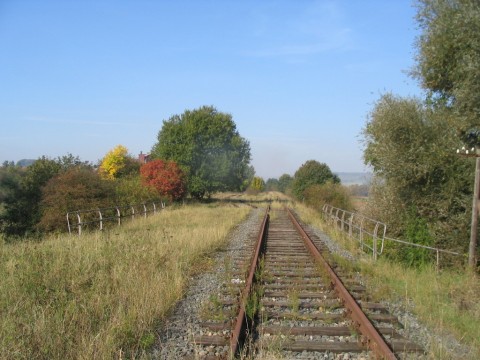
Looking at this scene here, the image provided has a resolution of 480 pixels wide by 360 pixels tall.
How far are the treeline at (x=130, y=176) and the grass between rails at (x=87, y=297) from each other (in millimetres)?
7239

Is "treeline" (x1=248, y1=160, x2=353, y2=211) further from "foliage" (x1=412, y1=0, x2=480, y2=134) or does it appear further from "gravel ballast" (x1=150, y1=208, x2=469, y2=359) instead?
"gravel ballast" (x1=150, y1=208, x2=469, y2=359)

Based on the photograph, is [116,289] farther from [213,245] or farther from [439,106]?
[439,106]

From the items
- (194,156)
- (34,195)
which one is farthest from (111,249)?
(194,156)

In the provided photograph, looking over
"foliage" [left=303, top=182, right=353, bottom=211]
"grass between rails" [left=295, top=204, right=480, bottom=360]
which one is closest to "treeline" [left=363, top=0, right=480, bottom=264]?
"grass between rails" [left=295, top=204, right=480, bottom=360]

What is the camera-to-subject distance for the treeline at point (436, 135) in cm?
1014

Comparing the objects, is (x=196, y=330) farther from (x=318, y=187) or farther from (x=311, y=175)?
(x=311, y=175)

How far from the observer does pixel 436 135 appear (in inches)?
461

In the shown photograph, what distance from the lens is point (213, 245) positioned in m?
13.3

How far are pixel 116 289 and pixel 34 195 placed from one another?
23419mm

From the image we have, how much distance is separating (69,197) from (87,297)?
1501cm

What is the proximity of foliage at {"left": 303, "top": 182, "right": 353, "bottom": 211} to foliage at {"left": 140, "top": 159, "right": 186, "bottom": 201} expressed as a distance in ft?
37.3

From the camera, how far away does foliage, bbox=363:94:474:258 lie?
11039mm

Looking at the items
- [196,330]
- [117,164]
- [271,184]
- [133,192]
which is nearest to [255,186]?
[117,164]

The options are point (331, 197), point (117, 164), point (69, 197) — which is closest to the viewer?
point (69, 197)
